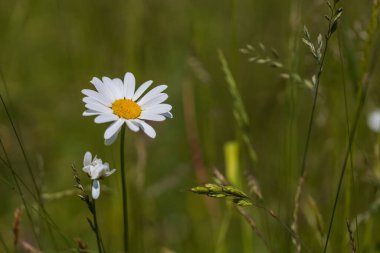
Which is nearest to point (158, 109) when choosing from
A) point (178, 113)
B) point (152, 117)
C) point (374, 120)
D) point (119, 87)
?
point (152, 117)

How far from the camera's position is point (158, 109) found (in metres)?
1.21

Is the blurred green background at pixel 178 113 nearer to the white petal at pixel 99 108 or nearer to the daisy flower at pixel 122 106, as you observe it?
the daisy flower at pixel 122 106

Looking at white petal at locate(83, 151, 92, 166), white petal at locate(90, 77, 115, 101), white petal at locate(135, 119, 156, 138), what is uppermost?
white petal at locate(90, 77, 115, 101)

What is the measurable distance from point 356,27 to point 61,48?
2219mm

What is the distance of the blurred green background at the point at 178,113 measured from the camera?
2.09m

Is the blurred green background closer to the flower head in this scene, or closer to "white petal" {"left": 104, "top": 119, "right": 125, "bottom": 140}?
the flower head

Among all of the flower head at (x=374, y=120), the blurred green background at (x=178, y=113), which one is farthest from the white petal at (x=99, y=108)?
the flower head at (x=374, y=120)

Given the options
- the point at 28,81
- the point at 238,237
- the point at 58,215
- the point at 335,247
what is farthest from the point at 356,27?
the point at 28,81

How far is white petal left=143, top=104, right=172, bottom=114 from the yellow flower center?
0.02 m

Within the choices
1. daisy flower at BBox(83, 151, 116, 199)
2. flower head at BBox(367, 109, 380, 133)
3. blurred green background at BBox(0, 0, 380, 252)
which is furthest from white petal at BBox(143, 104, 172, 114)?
flower head at BBox(367, 109, 380, 133)

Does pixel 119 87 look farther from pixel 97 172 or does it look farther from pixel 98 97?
pixel 97 172

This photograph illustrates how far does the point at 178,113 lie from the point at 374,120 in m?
1.32

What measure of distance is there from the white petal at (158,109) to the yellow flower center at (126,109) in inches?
0.8

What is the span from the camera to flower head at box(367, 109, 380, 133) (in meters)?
2.27
